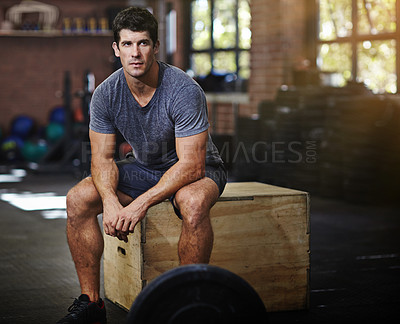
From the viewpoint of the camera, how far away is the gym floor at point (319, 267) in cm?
226

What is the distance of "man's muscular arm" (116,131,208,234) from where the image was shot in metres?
1.97

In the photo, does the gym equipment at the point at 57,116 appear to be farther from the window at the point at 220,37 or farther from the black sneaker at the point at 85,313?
the black sneaker at the point at 85,313

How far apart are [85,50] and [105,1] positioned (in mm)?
679

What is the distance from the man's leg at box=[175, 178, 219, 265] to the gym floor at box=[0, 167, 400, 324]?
Answer: 407mm

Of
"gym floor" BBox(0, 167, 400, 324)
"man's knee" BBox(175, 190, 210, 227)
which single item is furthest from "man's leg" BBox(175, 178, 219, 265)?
"gym floor" BBox(0, 167, 400, 324)

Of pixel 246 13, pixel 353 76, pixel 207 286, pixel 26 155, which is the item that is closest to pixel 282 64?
pixel 353 76

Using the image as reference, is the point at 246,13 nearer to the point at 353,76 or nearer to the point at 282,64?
the point at 282,64

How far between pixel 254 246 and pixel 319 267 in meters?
0.76

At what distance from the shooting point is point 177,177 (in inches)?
79.0

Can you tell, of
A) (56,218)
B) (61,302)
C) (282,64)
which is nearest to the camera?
(61,302)

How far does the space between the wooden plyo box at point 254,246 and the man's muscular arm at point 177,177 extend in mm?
146

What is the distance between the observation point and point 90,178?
2164mm

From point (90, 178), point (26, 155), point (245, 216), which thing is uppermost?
point (90, 178)

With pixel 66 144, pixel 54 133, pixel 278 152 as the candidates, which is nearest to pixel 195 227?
pixel 278 152
